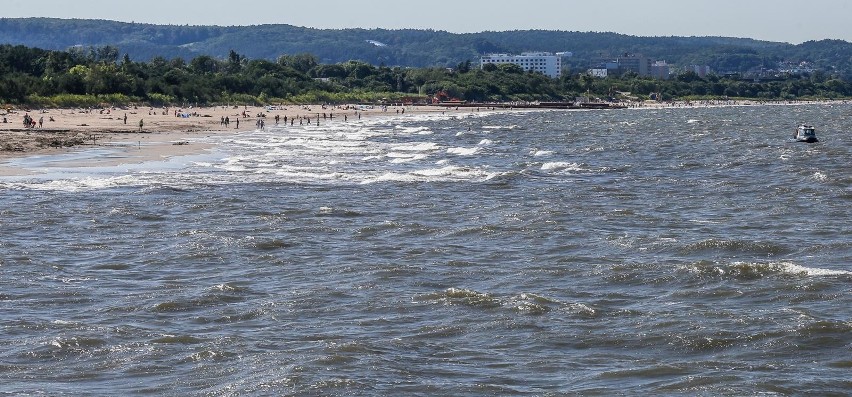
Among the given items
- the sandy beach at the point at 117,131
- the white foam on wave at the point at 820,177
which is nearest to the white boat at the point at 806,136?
the white foam on wave at the point at 820,177

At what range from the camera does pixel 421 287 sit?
21.7 m

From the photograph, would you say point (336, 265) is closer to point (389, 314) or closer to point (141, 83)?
point (389, 314)

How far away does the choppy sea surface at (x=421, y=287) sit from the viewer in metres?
15.7

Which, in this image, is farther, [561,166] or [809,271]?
[561,166]

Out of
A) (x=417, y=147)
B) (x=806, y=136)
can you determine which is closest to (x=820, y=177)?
(x=417, y=147)

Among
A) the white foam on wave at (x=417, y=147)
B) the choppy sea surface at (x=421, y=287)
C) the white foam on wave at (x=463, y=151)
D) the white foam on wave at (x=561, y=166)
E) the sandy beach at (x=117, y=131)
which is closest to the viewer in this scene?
the choppy sea surface at (x=421, y=287)

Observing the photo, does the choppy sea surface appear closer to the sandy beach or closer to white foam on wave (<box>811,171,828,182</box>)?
white foam on wave (<box>811,171,828,182</box>)

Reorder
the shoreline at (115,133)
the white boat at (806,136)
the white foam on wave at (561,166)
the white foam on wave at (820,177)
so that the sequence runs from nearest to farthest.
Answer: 1. the white foam on wave at (820,177)
2. the white foam on wave at (561,166)
3. the shoreline at (115,133)
4. the white boat at (806,136)

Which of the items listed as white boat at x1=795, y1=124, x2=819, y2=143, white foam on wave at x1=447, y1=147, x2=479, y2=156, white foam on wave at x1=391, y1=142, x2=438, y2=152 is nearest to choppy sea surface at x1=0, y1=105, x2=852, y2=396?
white foam on wave at x1=447, y1=147, x2=479, y2=156

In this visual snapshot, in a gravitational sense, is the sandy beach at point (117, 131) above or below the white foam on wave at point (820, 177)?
below

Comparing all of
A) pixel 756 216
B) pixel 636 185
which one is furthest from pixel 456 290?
pixel 636 185

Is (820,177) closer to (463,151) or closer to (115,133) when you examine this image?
(463,151)

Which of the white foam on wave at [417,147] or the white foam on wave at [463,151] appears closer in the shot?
the white foam on wave at [463,151]

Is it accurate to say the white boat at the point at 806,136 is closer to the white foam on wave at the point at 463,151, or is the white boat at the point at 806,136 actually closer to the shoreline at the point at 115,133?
the white foam on wave at the point at 463,151
